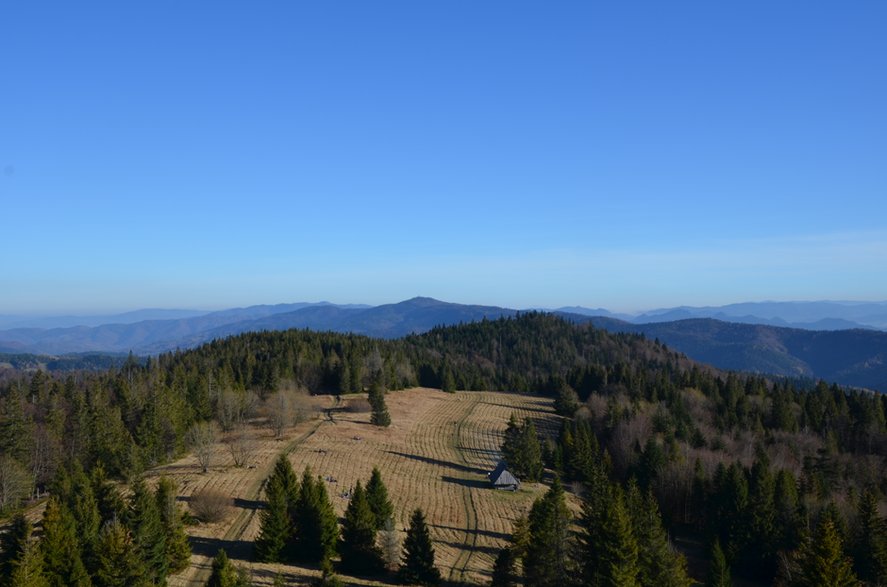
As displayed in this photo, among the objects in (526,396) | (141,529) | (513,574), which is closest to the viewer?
(141,529)

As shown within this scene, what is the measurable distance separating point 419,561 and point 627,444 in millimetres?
47996

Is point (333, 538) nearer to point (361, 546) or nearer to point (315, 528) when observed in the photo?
point (315, 528)

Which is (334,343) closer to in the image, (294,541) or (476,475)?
(476,475)

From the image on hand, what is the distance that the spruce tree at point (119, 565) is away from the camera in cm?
3027

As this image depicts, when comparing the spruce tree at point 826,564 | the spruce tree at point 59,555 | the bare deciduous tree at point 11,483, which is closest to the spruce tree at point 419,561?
the spruce tree at point 59,555

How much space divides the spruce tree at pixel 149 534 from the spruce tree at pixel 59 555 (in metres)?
2.72

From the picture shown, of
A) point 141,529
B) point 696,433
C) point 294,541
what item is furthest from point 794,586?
point 696,433

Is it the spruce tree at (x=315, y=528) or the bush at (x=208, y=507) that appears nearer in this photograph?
the spruce tree at (x=315, y=528)

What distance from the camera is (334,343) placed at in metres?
128

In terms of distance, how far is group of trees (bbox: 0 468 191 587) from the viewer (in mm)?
29812

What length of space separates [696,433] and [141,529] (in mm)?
71013

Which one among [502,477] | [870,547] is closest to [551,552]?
[870,547]

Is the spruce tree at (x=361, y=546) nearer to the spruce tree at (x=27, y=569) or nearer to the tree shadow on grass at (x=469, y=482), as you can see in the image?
the spruce tree at (x=27, y=569)

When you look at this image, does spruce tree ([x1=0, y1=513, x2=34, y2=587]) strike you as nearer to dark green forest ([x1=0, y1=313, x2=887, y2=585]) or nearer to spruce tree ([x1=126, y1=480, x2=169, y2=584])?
dark green forest ([x1=0, y1=313, x2=887, y2=585])
